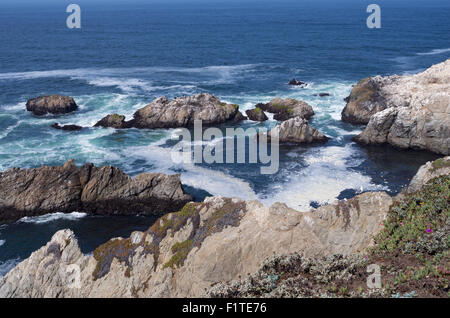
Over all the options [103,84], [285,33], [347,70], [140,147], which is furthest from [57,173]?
[285,33]

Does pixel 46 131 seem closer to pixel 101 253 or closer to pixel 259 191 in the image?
pixel 259 191

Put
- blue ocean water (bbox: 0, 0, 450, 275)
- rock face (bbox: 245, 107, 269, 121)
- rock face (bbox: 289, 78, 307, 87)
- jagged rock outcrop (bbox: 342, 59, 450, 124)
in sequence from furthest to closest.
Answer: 1. rock face (bbox: 289, 78, 307, 87)
2. rock face (bbox: 245, 107, 269, 121)
3. jagged rock outcrop (bbox: 342, 59, 450, 124)
4. blue ocean water (bbox: 0, 0, 450, 275)

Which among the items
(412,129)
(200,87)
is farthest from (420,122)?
(200,87)

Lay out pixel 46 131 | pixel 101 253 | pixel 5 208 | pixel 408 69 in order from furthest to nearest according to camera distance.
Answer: pixel 408 69
pixel 46 131
pixel 5 208
pixel 101 253

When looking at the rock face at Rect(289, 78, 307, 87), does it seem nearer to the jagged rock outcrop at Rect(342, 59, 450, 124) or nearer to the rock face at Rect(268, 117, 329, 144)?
the jagged rock outcrop at Rect(342, 59, 450, 124)

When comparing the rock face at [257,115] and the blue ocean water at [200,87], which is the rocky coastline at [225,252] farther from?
the rock face at [257,115]

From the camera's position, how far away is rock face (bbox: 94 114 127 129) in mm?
66125

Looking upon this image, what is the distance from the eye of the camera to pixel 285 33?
542 feet

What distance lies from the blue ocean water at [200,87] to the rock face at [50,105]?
7.10 ft

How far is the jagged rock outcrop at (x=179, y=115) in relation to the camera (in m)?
66.4

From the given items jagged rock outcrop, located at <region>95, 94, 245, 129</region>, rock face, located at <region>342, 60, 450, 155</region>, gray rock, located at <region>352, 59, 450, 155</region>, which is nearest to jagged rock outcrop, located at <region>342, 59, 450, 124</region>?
rock face, located at <region>342, 60, 450, 155</region>

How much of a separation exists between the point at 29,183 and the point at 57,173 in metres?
2.73

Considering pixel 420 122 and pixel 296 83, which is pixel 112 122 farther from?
pixel 420 122

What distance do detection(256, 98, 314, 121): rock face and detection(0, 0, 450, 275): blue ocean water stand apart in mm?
2558
